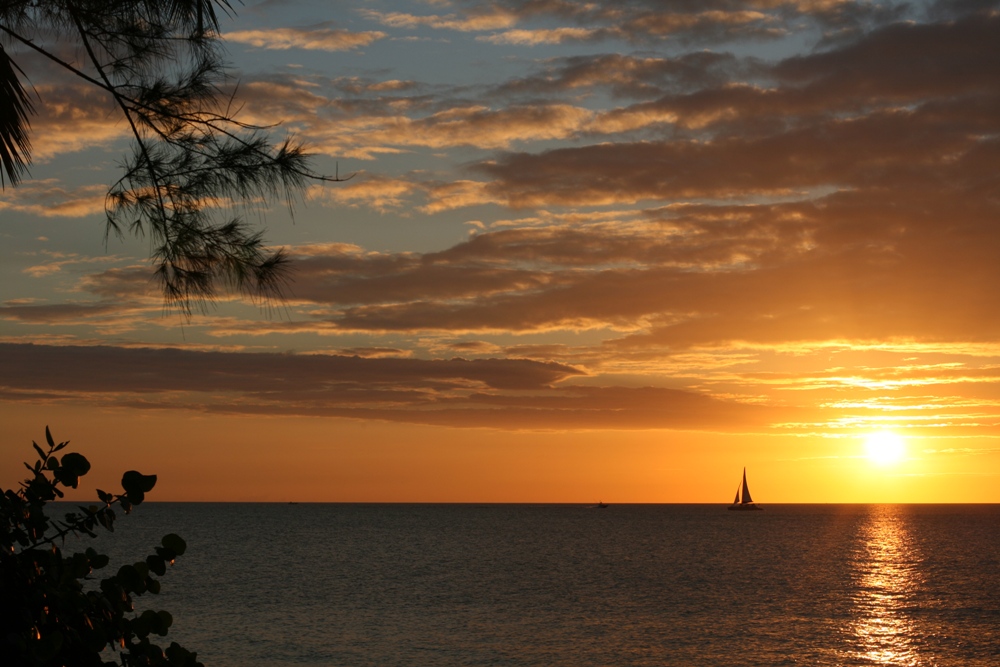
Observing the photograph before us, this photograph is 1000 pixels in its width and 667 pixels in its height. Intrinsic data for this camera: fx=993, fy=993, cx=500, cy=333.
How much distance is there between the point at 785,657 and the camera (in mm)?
34969

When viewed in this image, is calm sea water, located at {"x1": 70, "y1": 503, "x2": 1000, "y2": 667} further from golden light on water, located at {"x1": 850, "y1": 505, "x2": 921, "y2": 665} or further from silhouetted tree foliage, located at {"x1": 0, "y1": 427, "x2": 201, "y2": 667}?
silhouetted tree foliage, located at {"x1": 0, "y1": 427, "x2": 201, "y2": 667}

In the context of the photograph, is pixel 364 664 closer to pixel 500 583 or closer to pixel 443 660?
pixel 443 660

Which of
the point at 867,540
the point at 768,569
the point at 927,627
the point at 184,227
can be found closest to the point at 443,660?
the point at 927,627

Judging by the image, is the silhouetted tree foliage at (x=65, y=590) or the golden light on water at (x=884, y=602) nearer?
the silhouetted tree foliage at (x=65, y=590)

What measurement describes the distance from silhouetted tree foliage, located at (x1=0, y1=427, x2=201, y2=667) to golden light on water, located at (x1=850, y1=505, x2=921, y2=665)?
35.1 m

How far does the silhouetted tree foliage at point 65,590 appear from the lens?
3.54m

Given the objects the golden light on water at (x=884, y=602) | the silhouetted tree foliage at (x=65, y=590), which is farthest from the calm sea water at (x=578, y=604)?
the silhouetted tree foliage at (x=65, y=590)

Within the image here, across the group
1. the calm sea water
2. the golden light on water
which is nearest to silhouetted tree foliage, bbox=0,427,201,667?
the calm sea water

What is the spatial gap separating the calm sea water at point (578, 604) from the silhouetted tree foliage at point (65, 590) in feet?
96.0

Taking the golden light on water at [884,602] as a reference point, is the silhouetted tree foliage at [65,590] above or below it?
above

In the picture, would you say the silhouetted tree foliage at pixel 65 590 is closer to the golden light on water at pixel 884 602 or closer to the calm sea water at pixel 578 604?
the calm sea water at pixel 578 604

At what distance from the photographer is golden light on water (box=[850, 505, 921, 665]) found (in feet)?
121

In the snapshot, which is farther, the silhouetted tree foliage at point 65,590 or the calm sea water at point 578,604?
the calm sea water at point 578,604

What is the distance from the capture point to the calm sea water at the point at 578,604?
3522 centimetres
